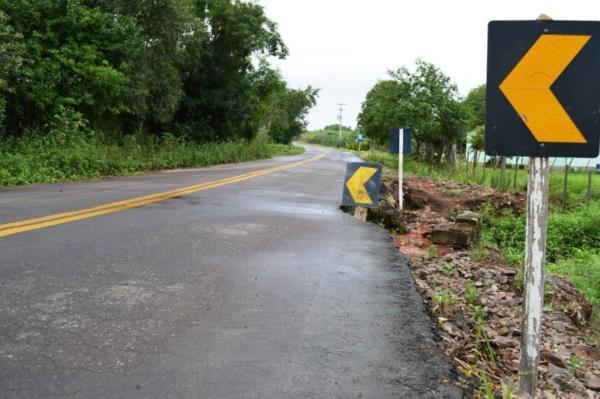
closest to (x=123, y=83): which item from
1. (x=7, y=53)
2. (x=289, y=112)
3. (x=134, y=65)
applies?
(x=134, y=65)

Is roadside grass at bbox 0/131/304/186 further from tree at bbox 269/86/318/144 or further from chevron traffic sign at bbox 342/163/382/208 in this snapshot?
tree at bbox 269/86/318/144

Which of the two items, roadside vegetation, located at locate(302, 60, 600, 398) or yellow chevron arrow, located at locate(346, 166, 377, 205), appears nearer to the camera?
roadside vegetation, located at locate(302, 60, 600, 398)

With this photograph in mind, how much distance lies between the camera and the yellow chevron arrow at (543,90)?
2873mm

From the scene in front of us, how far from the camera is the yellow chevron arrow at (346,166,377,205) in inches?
361

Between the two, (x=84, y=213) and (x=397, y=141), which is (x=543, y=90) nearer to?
(x=84, y=213)

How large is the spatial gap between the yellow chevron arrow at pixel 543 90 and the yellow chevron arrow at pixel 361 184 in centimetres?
619

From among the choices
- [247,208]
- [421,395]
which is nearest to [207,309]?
[421,395]

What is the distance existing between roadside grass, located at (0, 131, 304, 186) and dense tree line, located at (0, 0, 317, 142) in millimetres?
1072

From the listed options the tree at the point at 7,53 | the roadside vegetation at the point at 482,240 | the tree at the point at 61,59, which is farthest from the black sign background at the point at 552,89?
the tree at the point at 61,59

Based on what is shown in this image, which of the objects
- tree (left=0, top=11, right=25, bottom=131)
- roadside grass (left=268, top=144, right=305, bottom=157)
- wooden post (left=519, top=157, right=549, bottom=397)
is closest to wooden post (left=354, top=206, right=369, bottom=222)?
wooden post (left=519, top=157, right=549, bottom=397)

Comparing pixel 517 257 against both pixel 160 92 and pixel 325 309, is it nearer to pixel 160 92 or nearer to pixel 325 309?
pixel 325 309

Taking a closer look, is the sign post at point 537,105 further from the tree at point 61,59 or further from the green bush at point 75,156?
the tree at point 61,59

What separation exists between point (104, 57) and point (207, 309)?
18293mm

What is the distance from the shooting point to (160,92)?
2500 centimetres
